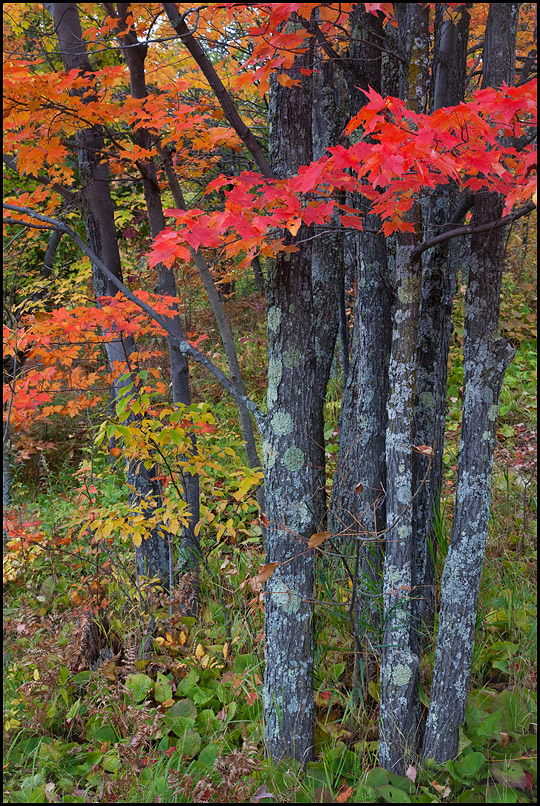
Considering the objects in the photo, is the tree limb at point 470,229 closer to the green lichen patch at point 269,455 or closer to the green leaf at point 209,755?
the green lichen patch at point 269,455

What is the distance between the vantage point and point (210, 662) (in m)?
3.04

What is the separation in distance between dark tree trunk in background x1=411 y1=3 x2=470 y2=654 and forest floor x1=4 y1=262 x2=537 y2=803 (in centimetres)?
17

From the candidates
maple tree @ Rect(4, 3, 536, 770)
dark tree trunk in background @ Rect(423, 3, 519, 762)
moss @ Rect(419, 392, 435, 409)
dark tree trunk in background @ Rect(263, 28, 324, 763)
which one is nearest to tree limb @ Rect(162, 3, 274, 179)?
maple tree @ Rect(4, 3, 536, 770)

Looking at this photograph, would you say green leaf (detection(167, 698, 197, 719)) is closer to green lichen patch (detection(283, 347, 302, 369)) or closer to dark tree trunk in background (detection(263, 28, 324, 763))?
dark tree trunk in background (detection(263, 28, 324, 763))

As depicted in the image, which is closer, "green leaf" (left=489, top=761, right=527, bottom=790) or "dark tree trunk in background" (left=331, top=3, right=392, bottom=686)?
"green leaf" (left=489, top=761, right=527, bottom=790)

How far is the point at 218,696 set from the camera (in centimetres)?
282

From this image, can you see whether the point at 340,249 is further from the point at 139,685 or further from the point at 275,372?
the point at 139,685

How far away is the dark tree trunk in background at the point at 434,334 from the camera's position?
102 inches

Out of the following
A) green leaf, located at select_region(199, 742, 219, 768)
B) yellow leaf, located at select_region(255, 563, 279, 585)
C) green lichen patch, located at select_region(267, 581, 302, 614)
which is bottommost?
green leaf, located at select_region(199, 742, 219, 768)

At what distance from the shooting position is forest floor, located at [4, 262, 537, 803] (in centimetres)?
220

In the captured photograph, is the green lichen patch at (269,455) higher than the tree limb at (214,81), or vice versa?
the tree limb at (214,81)

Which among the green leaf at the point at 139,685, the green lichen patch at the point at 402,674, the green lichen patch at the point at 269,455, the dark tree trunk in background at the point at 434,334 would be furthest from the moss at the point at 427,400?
the green leaf at the point at 139,685

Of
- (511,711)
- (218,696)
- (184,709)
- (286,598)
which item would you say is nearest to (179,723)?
(184,709)

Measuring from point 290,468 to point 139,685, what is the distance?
161 cm
